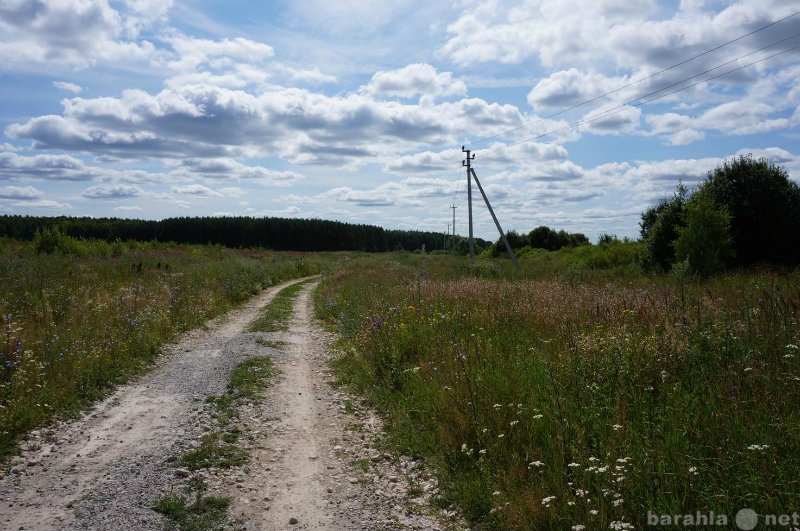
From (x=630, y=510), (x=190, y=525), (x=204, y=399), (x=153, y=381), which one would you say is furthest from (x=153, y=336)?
(x=630, y=510)

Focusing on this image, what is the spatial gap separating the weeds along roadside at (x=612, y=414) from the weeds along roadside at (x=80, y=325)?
4.69 m

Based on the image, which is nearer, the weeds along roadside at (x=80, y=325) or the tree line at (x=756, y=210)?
the weeds along roadside at (x=80, y=325)

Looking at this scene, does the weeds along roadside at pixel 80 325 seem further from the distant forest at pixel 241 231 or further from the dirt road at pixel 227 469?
the distant forest at pixel 241 231

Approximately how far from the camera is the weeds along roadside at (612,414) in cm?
368

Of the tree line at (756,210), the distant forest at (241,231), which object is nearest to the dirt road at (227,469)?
the tree line at (756,210)

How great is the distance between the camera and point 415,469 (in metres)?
5.62

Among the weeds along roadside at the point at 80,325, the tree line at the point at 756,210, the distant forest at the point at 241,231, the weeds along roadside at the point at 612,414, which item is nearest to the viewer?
the weeds along roadside at the point at 612,414

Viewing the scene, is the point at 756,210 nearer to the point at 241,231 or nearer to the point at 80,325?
the point at 80,325

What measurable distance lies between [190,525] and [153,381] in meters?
5.44

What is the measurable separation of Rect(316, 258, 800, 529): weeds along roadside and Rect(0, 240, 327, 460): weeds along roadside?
4.69 m

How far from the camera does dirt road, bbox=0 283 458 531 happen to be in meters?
4.48

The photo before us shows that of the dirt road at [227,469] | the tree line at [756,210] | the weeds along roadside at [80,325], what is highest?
the tree line at [756,210]

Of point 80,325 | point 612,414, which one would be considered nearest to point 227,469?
point 612,414

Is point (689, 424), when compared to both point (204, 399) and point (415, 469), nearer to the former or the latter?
point (415, 469)
